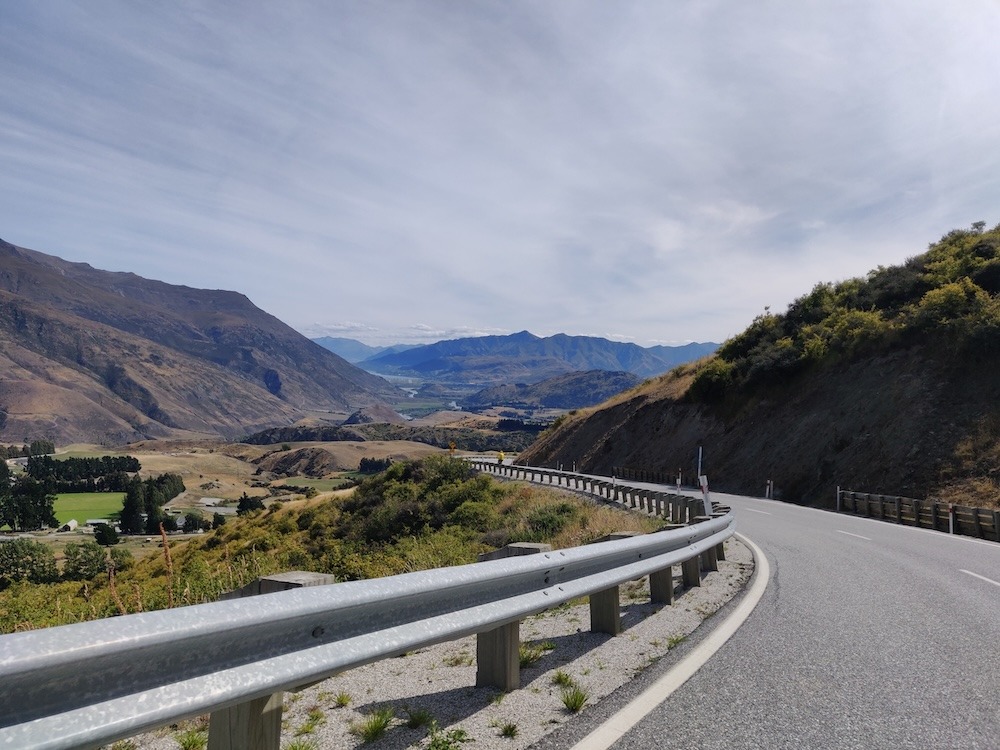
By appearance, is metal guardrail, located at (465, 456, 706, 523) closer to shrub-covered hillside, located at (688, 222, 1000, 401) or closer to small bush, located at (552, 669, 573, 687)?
small bush, located at (552, 669, 573, 687)

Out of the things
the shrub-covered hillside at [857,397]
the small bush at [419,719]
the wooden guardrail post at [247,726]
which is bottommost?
the small bush at [419,719]

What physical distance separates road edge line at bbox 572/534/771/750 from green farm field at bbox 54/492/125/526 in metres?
115

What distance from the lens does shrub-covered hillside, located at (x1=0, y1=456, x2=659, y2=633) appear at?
1050cm

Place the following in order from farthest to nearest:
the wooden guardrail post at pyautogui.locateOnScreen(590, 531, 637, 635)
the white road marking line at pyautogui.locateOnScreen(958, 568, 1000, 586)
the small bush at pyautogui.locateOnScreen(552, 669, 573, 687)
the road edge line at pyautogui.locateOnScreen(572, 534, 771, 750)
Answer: the white road marking line at pyautogui.locateOnScreen(958, 568, 1000, 586) → the wooden guardrail post at pyautogui.locateOnScreen(590, 531, 637, 635) → the small bush at pyautogui.locateOnScreen(552, 669, 573, 687) → the road edge line at pyautogui.locateOnScreen(572, 534, 771, 750)

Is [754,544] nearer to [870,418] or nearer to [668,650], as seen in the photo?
[668,650]

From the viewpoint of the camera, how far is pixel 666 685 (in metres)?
4.26

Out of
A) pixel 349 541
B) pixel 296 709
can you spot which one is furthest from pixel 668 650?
pixel 349 541

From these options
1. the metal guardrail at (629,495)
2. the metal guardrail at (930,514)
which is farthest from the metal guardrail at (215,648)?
the metal guardrail at (930,514)

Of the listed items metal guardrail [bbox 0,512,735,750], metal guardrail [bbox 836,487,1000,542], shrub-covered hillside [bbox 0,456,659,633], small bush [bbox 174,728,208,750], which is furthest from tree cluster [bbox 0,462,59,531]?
metal guardrail [bbox 0,512,735,750]

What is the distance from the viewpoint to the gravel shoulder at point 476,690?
352 centimetres

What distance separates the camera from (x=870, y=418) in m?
28.1

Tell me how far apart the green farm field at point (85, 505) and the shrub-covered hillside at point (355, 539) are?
82.7 metres

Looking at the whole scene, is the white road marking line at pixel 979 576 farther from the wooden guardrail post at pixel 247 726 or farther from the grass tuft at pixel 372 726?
the wooden guardrail post at pixel 247 726

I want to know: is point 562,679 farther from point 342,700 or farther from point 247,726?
point 247,726
